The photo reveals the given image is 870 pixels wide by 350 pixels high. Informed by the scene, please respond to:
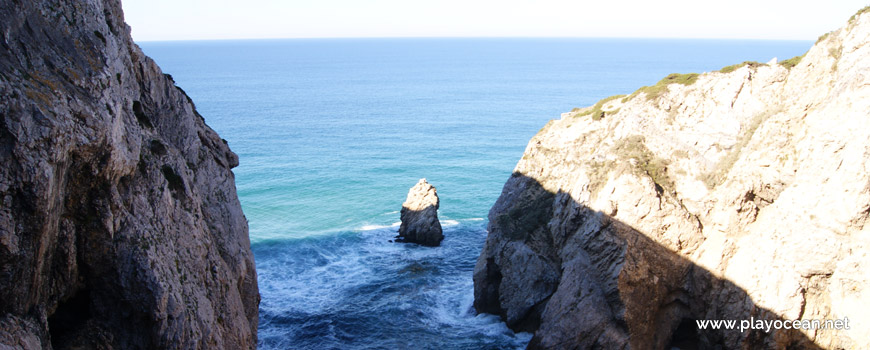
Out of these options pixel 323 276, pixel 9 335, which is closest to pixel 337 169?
pixel 323 276

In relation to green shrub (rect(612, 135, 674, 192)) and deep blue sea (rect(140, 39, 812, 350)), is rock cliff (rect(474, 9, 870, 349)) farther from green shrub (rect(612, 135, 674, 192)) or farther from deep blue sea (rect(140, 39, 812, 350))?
deep blue sea (rect(140, 39, 812, 350))

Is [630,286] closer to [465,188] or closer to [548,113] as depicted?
[465,188]

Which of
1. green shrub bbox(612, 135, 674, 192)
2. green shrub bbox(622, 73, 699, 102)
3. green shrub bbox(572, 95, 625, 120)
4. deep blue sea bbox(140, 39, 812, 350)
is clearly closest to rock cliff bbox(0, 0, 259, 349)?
deep blue sea bbox(140, 39, 812, 350)

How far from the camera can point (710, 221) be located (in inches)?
1190

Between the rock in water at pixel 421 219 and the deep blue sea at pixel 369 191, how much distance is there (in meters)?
1.35

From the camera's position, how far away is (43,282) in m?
16.2

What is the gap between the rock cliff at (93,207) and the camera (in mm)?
14664

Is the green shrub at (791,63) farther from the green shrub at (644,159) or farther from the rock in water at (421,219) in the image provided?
the rock in water at (421,219)

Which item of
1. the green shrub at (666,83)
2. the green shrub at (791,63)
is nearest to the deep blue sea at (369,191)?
the green shrub at (666,83)

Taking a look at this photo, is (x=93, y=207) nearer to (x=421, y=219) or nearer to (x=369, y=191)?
(x=421, y=219)

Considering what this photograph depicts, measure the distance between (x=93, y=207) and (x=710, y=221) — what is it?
27.8 meters

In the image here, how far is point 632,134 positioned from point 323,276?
82.6 feet

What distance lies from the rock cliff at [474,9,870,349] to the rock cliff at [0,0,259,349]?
1752 centimetres

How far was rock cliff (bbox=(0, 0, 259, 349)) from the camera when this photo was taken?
48.1 feet
